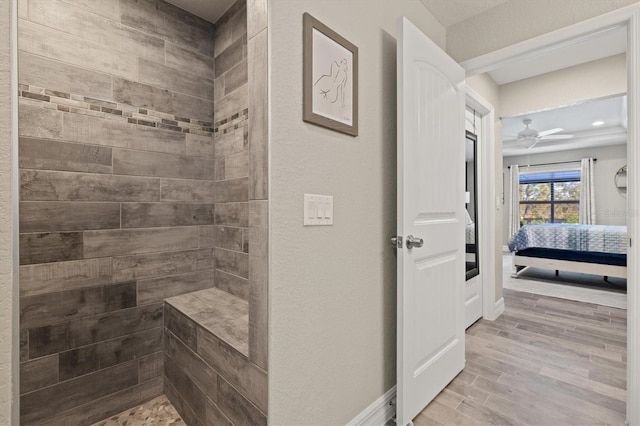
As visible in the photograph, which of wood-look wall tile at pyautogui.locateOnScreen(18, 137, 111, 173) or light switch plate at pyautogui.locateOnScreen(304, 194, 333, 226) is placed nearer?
light switch plate at pyautogui.locateOnScreen(304, 194, 333, 226)

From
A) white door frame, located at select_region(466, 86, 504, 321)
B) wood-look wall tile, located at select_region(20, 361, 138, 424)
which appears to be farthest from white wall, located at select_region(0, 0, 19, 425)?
white door frame, located at select_region(466, 86, 504, 321)

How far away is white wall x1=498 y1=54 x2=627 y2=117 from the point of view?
3102 millimetres

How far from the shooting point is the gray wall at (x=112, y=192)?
5.45 ft

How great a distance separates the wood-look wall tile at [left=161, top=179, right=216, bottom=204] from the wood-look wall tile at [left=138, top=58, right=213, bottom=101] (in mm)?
663

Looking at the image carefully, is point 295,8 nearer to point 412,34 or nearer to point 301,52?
point 301,52

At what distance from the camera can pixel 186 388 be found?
1.79m

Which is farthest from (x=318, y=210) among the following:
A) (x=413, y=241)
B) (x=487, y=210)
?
(x=487, y=210)

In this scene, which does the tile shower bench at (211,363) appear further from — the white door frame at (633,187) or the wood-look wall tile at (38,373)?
the white door frame at (633,187)

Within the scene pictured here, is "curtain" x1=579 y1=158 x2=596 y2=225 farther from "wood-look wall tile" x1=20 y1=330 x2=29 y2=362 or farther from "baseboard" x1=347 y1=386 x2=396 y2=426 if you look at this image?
"wood-look wall tile" x1=20 y1=330 x2=29 y2=362

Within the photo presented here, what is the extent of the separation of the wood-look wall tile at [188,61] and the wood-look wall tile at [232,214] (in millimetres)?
1034

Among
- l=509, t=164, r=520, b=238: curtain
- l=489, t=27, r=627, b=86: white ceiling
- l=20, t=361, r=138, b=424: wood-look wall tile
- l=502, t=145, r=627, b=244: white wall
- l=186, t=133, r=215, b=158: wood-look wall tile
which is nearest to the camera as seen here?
l=20, t=361, r=138, b=424: wood-look wall tile

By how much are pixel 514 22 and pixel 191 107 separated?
7.52 feet

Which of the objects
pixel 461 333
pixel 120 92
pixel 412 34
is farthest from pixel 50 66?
pixel 461 333

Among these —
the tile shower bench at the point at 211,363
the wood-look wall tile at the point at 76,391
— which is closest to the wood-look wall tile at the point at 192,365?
the tile shower bench at the point at 211,363
